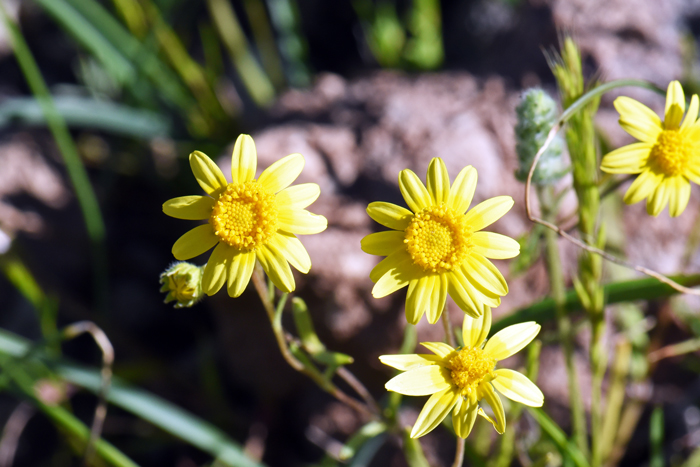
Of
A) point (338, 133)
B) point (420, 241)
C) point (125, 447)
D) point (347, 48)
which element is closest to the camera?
point (420, 241)

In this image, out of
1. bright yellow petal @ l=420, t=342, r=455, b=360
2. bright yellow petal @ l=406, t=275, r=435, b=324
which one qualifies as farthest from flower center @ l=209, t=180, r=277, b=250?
bright yellow petal @ l=420, t=342, r=455, b=360

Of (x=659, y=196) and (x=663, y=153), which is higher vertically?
(x=663, y=153)

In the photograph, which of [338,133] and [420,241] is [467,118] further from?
[420,241]

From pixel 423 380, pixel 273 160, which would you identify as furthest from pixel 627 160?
pixel 273 160

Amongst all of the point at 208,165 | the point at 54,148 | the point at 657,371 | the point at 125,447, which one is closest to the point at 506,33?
the point at 657,371

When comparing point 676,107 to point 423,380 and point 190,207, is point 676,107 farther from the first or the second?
point 190,207

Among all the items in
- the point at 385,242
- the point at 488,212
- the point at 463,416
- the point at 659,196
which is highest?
the point at 659,196
